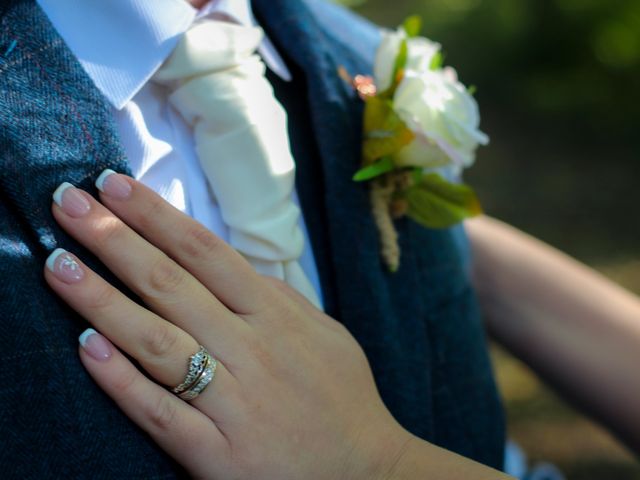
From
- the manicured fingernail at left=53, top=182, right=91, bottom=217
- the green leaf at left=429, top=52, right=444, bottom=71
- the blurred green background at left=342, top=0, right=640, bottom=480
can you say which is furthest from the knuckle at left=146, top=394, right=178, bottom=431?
the blurred green background at left=342, top=0, right=640, bottom=480

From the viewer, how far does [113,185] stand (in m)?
0.96

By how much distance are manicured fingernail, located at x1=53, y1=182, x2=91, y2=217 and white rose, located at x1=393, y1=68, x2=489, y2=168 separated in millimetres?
472

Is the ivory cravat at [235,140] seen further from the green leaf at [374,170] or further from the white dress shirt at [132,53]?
the green leaf at [374,170]

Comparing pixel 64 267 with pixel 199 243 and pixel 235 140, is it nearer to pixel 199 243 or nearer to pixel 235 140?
pixel 199 243

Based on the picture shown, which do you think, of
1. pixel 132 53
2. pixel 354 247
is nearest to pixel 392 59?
pixel 354 247

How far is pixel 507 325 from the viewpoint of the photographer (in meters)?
1.68

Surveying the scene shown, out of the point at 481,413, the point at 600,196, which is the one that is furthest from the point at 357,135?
the point at 600,196

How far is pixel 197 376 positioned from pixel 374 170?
0.42 metres

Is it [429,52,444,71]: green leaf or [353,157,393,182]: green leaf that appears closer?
[353,157,393,182]: green leaf

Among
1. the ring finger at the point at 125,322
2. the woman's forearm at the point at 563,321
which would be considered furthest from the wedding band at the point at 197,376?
the woman's forearm at the point at 563,321

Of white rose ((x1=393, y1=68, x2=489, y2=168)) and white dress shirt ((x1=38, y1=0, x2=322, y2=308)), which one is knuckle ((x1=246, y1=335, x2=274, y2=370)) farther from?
white rose ((x1=393, y1=68, x2=489, y2=168))

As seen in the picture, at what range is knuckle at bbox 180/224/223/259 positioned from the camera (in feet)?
3.27

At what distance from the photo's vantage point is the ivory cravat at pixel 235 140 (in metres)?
1.07

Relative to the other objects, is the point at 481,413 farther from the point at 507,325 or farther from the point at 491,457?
the point at 507,325
